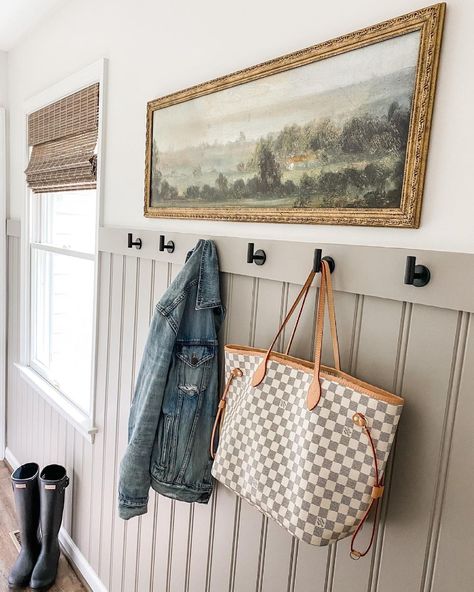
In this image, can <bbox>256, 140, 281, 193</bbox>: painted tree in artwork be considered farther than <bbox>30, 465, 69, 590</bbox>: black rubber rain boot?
No

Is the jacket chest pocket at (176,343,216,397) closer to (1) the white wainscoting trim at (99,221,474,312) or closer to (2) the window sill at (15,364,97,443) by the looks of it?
(1) the white wainscoting trim at (99,221,474,312)

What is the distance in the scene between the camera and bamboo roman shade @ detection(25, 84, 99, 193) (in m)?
1.95

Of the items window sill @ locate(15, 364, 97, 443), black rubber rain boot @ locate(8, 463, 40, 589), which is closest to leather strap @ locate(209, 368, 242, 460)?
window sill @ locate(15, 364, 97, 443)

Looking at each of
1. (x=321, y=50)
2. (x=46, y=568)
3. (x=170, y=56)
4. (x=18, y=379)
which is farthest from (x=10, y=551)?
(x=321, y=50)

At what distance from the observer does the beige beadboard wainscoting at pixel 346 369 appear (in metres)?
0.84

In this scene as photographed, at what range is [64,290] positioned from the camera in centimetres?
246

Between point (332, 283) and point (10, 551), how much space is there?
7.15 feet

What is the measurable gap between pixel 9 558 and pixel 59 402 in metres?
0.75

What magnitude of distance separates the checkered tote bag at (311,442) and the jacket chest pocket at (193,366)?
0.23 m

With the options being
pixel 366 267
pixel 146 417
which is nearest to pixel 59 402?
pixel 146 417

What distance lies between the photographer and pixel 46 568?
6.77 ft

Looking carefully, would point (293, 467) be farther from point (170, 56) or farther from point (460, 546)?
point (170, 56)

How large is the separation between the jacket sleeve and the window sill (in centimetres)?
69

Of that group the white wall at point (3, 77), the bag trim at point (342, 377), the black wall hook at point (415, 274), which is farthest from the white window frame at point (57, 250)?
the black wall hook at point (415, 274)
